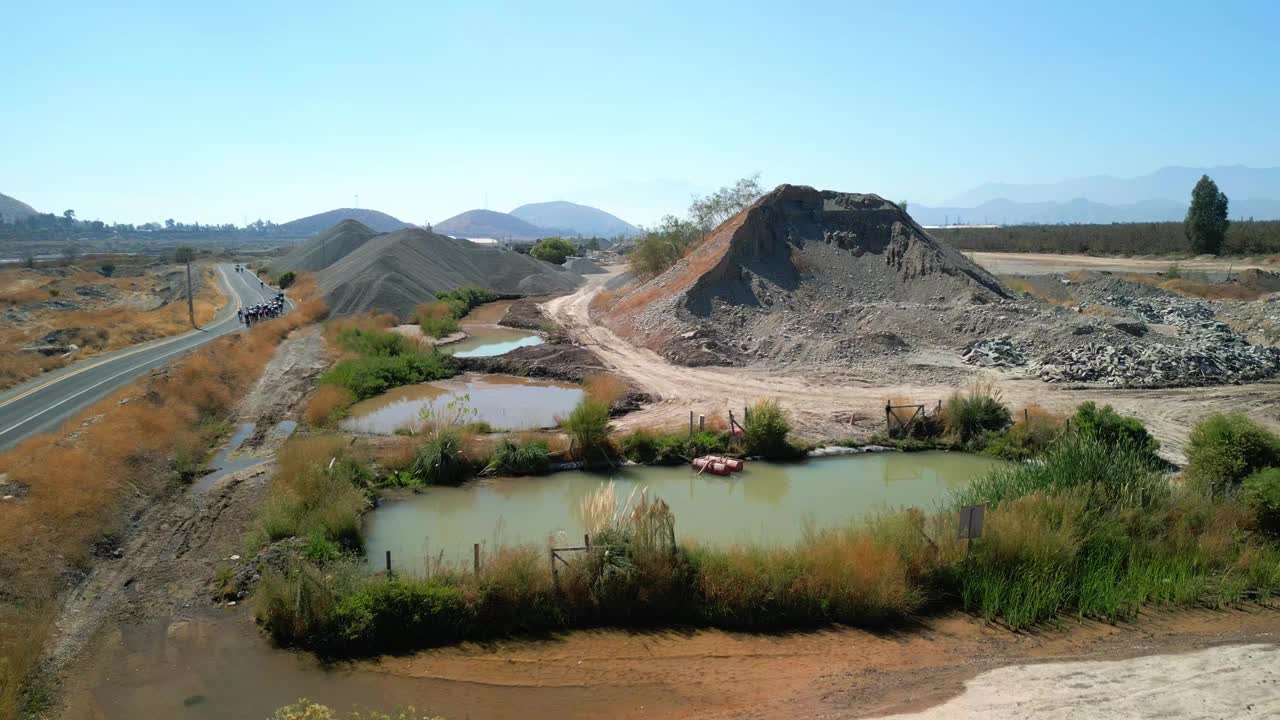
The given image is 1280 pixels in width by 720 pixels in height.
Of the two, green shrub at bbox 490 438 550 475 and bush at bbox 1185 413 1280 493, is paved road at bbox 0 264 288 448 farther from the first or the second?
bush at bbox 1185 413 1280 493

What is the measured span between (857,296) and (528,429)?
21.7 metres

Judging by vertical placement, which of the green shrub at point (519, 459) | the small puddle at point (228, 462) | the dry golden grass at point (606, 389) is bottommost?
the small puddle at point (228, 462)

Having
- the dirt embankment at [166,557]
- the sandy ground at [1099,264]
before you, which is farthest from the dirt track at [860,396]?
the sandy ground at [1099,264]

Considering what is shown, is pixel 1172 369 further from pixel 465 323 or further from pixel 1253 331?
pixel 465 323

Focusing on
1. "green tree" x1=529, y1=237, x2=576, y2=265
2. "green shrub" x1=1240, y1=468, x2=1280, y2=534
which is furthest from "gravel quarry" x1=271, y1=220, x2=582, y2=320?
"green shrub" x1=1240, y1=468, x2=1280, y2=534

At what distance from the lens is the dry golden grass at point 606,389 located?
23.2 meters

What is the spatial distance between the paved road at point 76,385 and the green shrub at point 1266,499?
25426mm

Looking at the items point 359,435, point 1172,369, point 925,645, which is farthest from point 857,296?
point 925,645

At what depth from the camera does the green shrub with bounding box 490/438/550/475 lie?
18.0 meters

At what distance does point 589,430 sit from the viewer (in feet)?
61.1

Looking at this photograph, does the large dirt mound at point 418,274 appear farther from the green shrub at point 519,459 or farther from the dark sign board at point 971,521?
the dark sign board at point 971,521

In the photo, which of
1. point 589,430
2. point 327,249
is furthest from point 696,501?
point 327,249

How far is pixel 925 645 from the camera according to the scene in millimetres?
10773

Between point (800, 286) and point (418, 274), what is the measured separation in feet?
94.0
